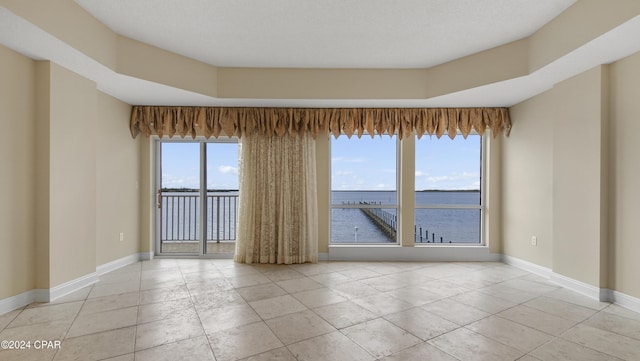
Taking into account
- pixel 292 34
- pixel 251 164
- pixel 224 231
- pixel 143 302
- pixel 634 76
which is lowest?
pixel 143 302

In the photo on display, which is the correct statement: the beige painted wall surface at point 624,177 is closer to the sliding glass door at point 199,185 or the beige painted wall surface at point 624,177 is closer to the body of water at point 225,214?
the body of water at point 225,214

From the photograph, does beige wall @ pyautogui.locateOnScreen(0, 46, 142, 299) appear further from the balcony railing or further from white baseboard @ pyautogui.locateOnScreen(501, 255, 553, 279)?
white baseboard @ pyautogui.locateOnScreen(501, 255, 553, 279)

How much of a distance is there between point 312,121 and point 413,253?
2664mm

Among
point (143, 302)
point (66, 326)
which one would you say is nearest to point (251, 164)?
point (143, 302)

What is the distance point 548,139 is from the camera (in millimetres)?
3789

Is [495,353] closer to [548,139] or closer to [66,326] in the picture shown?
[548,139]

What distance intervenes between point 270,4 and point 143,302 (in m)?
3.19

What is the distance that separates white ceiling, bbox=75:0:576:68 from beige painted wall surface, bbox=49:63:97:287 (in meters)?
0.88

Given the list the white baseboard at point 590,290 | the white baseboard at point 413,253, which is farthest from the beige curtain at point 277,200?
the white baseboard at point 590,290

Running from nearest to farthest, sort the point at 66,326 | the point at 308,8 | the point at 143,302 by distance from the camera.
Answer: the point at 66,326, the point at 308,8, the point at 143,302

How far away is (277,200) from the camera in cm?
454

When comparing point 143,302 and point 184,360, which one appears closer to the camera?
point 184,360

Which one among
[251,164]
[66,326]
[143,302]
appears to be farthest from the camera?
[251,164]

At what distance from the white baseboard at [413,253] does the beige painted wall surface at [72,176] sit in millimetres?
3227
